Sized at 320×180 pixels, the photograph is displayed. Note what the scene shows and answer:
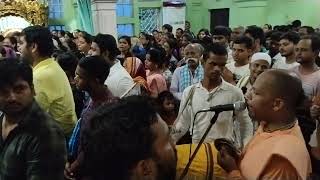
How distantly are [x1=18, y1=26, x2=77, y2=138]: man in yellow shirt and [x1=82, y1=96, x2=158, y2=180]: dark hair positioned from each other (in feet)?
6.31

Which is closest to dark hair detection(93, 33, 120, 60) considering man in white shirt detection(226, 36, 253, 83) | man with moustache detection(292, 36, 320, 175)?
man in white shirt detection(226, 36, 253, 83)

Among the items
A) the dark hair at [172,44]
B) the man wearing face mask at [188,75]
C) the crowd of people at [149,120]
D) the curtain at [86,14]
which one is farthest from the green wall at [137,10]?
the crowd of people at [149,120]

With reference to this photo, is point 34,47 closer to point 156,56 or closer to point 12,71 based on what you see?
point 12,71

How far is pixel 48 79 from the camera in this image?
3184mm

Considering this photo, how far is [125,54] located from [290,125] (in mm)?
4521

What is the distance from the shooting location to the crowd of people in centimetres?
126

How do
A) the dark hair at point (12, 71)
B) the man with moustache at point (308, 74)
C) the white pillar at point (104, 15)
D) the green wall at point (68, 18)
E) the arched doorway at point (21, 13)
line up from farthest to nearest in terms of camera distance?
the green wall at point (68, 18), the arched doorway at point (21, 13), the white pillar at point (104, 15), the man with moustache at point (308, 74), the dark hair at point (12, 71)

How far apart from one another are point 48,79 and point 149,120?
2.06 m

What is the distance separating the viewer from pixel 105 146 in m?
1.22

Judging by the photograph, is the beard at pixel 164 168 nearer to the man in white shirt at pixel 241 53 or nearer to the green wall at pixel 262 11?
the man in white shirt at pixel 241 53

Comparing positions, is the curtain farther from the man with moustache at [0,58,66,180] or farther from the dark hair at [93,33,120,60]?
the man with moustache at [0,58,66,180]

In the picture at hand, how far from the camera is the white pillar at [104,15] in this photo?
10.0 metres

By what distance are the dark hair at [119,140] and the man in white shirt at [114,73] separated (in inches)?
82.2

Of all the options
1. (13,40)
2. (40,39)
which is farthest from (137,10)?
(40,39)
